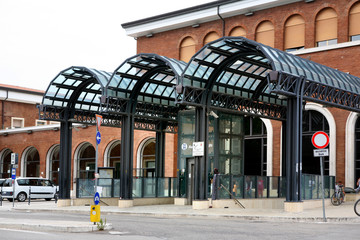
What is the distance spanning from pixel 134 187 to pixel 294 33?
47.6ft

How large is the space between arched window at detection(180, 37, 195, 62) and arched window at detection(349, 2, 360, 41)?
38.7ft

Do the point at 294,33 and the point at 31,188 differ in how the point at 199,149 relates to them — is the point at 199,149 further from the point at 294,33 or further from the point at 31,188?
the point at 31,188

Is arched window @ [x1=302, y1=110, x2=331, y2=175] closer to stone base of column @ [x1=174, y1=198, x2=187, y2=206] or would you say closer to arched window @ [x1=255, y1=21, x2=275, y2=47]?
arched window @ [x1=255, y1=21, x2=275, y2=47]

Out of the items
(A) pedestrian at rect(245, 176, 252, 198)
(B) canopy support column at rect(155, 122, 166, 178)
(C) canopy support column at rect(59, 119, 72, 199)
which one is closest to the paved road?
(A) pedestrian at rect(245, 176, 252, 198)

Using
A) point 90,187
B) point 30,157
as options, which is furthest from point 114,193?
point 30,157

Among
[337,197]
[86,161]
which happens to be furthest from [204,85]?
[86,161]

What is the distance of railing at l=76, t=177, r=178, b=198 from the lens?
28920 mm

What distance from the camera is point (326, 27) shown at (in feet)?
112

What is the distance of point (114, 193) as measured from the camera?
29250 millimetres

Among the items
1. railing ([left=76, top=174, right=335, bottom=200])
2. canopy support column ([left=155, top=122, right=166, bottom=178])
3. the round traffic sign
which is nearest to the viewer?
the round traffic sign

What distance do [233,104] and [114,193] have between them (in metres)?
7.81

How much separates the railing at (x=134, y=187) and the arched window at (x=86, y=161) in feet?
58.6

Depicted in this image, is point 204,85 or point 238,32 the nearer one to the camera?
point 204,85

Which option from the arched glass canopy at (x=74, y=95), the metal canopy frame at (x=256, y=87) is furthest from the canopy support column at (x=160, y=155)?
the metal canopy frame at (x=256, y=87)
